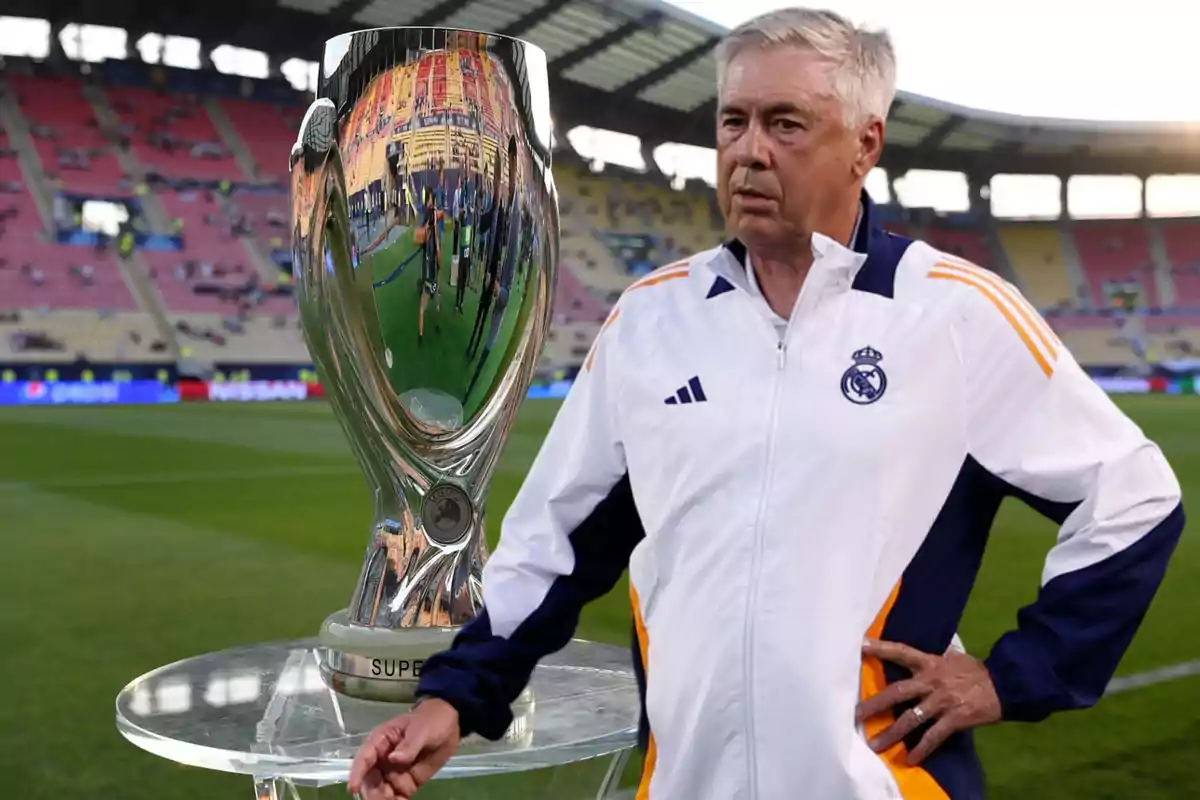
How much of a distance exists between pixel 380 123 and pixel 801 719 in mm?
1068

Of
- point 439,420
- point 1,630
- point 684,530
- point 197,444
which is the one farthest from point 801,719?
point 197,444

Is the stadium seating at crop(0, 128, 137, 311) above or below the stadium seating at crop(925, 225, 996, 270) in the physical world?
below

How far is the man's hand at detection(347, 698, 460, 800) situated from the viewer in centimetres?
118

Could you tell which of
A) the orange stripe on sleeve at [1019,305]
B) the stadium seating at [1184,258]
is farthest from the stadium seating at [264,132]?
the orange stripe on sleeve at [1019,305]

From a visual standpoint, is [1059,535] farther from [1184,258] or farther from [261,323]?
[1184,258]

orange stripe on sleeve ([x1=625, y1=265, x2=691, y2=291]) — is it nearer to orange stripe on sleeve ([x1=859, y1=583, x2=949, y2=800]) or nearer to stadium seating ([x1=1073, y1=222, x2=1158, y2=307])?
orange stripe on sleeve ([x1=859, y1=583, x2=949, y2=800])

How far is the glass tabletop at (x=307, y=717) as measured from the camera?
140 cm

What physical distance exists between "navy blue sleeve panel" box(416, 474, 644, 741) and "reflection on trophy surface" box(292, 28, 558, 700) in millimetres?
455

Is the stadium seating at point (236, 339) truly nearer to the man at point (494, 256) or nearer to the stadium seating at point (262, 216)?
the stadium seating at point (262, 216)

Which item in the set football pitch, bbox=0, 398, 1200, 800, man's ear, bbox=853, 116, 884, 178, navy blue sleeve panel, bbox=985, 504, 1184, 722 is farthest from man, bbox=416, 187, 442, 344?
football pitch, bbox=0, 398, 1200, 800

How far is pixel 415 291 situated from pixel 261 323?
92.9 feet

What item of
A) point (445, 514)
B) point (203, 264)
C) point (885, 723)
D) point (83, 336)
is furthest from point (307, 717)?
point (203, 264)

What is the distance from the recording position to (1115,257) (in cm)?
4350

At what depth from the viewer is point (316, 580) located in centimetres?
646
